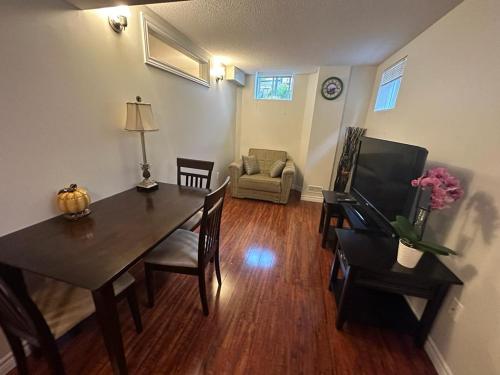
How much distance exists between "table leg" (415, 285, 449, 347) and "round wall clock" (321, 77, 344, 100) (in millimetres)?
3089

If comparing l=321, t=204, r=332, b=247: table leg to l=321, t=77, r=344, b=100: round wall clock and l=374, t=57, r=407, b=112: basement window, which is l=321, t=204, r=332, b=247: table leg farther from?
l=321, t=77, r=344, b=100: round wall clock

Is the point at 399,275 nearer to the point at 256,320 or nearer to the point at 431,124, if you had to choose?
the point at 256,320

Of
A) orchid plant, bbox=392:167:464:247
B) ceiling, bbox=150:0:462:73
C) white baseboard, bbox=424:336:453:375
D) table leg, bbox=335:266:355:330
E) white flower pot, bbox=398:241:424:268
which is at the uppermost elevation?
ceiling, bbox=150:0:462:73

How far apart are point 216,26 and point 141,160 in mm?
1588

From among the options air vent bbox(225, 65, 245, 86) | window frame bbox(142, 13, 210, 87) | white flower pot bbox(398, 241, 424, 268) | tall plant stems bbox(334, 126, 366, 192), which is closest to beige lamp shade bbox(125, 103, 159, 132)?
window frame bbox(142, 13, 210, 87)

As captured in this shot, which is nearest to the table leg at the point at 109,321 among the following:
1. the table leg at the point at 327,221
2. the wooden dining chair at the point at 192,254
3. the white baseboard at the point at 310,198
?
the wooden dining chair at the point at 192,254


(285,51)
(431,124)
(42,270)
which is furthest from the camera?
(285,51)

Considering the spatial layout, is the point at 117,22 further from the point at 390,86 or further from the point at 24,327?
the point at 390,86

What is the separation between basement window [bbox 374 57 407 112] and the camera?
2420 mm

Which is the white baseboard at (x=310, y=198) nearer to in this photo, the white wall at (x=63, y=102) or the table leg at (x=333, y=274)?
the table leg at (x=333, y=274)

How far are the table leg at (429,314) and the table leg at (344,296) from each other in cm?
48

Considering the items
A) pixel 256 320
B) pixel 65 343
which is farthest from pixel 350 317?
pixel 65 343

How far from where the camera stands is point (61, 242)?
1.09m

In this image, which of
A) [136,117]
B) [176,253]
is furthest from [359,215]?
[136,117]
